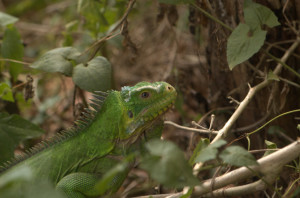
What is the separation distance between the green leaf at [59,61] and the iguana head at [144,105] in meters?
0.67

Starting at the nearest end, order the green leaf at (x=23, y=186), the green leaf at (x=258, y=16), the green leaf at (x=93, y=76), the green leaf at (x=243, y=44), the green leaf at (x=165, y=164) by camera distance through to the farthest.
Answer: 1. the green leaf at (x=23, y=186)
2. the green leaf at (x=165, y=164)
3. the green leaf at (x=243, y=44)
4. the green leaf at (x=258, y=16)
5. the green leaf at (x=93, y=76)

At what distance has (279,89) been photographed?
3121 millimetres

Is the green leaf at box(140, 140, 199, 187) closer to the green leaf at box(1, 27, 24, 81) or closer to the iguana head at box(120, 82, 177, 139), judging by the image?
the iguana head at box(120, 82, 177, 139)

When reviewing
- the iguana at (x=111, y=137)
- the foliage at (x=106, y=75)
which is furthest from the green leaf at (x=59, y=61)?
the iguana at (x=111, y=137)

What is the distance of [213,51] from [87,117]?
1.34 m

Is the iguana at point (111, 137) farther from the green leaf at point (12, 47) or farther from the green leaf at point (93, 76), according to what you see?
the green leaf at point (12, 47)

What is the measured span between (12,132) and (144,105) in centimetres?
111

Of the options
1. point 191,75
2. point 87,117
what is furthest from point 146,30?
point 87,117

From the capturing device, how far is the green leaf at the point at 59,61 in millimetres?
3069

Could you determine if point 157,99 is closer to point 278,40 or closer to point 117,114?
point 117,114

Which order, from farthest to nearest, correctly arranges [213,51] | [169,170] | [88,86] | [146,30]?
[146,30] < [213,51] < [88,86] < [169,170]

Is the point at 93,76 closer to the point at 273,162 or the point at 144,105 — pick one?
the point at 144,105

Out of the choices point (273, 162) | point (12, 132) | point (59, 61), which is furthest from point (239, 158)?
point (12, 132)

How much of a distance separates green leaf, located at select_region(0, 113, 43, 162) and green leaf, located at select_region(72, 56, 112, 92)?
1.85 ft
